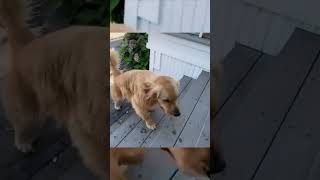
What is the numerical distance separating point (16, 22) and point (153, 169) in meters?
0.51

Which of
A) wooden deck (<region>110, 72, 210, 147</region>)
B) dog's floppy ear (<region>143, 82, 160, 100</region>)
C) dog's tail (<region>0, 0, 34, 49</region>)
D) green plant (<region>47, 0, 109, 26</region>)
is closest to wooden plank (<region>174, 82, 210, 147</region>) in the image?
wooden deck (<region>110, 72, 210, 147</region>)

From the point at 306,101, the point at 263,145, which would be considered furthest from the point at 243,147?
the point at 306,101

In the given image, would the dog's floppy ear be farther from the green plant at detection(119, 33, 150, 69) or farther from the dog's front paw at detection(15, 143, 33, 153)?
the dog's front paw at detection(15, 143, 33, 153)

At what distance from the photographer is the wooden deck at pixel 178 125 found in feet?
3.66

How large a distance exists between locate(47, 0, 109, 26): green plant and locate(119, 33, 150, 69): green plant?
0.29 ft

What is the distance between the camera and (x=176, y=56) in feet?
3.60

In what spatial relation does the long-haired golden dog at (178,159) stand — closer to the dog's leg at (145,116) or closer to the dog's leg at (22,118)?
the dog's leg at (145,116)

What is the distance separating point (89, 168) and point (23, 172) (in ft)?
0.60

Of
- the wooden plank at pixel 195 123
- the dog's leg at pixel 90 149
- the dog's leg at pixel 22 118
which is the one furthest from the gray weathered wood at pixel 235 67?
the dog's leg at pixel 22 118

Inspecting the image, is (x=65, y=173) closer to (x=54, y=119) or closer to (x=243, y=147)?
(x=54, y=119)

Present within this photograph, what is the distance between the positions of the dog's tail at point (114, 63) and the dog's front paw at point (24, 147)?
Result: 13.5 inches

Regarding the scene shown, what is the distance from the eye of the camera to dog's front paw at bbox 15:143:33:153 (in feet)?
4.09

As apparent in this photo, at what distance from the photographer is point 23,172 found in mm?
1234

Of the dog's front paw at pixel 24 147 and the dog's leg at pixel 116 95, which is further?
the dog's front paw at pixel 24 147
